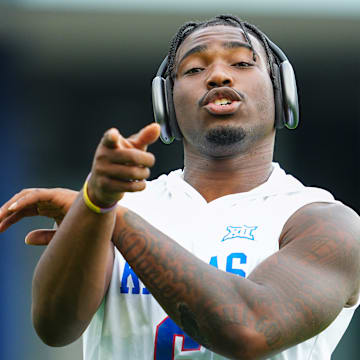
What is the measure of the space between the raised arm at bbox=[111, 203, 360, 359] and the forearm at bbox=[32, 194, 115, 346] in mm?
105

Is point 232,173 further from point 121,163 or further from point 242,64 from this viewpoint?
point 121,163

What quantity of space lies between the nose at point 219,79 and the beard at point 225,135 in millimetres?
149

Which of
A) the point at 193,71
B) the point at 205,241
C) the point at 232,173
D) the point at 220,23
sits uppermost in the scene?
the point at 220,23

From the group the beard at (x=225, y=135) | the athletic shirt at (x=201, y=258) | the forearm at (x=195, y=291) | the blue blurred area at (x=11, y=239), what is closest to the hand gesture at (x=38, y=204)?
the forearm at (x=195, y=291)

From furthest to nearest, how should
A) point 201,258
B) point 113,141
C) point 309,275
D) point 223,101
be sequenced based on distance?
point 223,101 → point 201,258 → point 309,275 → point 113,141

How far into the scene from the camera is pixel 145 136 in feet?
6.07

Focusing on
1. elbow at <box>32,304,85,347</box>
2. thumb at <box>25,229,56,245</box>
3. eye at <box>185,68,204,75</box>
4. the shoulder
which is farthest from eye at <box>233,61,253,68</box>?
elbow at <box>32,304,85,347</box>

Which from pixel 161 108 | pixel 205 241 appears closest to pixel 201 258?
pixel 205 241

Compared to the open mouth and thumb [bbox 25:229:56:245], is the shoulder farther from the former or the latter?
thumb [bbox 25:229:56:245]

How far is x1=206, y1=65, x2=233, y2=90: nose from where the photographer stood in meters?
2.75

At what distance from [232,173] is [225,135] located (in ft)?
0.59

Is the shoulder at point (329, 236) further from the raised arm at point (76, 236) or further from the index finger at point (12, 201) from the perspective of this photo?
the index finger at point (12, 201)

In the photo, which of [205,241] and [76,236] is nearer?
[76,236]

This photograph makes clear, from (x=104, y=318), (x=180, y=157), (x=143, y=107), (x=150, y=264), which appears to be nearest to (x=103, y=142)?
(x=150, y=264)
